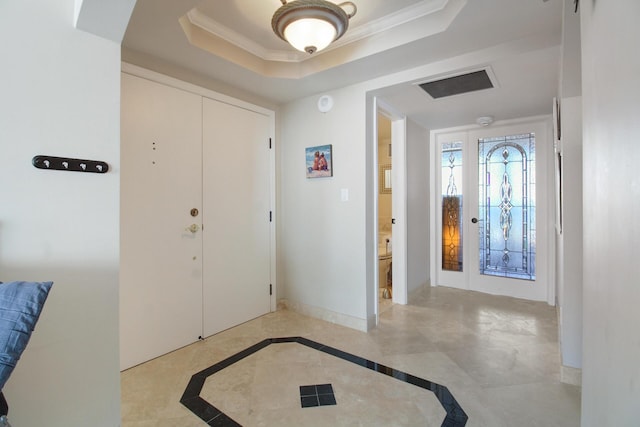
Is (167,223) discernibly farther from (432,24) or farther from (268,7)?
(432,24)

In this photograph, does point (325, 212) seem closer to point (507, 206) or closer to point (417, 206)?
point (417, 206)

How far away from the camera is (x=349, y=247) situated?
107 inches

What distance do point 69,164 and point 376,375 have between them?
203 centimetres

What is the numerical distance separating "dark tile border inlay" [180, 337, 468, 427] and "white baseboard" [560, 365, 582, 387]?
2.54 ft

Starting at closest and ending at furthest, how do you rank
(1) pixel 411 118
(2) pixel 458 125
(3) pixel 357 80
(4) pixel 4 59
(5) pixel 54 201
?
(4) pixel 4 59 < (5) pixel 54 201 < (3) pixel 357 80 < (1) pixel 411 118 < (2) pixel 458 125

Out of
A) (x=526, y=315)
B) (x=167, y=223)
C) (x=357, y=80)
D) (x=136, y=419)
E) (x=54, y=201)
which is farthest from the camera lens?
(x=526, y=315)

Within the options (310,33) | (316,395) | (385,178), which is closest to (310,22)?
(310,33)

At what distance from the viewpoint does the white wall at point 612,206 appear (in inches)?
16.3

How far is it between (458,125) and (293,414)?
3.71 m

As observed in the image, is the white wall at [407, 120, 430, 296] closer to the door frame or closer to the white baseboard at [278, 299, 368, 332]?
the door frame

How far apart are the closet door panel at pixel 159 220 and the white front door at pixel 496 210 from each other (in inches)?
125

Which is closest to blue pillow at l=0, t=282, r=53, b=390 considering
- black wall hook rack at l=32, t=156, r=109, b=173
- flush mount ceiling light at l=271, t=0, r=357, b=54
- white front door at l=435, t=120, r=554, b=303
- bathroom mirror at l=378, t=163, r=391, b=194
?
black wall hook rack at l=32, t=156, r=109, b=173

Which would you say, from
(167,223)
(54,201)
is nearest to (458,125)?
(167,223)

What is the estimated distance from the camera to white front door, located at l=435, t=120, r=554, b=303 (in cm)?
344
